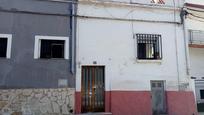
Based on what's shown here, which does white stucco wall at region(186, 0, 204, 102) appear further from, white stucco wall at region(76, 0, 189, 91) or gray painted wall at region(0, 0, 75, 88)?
gray painted wall at region(0, 0, 75, 88)

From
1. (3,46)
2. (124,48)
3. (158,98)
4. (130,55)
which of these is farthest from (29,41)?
(158,98)

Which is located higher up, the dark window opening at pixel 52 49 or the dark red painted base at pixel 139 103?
the dark window opening at pixel 52 49

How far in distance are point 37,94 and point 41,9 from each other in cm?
393

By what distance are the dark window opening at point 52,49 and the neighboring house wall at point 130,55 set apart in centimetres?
84

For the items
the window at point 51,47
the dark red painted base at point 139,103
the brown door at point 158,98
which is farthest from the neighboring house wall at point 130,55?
the window at point 51,47

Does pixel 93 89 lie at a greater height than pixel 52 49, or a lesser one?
lesser

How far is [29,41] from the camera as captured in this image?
11438 mm

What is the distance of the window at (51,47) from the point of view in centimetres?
1158

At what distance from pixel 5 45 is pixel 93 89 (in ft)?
Answer: 14.8

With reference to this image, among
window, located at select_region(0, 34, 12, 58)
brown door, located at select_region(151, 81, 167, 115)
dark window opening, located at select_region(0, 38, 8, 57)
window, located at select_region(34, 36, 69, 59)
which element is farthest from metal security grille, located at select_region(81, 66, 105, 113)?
dark window opening, located at select_region(0, 38, 8, 57)

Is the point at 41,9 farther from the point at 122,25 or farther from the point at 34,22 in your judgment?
the point at 122,25

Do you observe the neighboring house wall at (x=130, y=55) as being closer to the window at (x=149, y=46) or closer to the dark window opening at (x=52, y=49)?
the window at (x=149, y=46)

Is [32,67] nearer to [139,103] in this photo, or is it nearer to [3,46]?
[3,46]

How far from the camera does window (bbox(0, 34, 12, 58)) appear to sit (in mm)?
11109
